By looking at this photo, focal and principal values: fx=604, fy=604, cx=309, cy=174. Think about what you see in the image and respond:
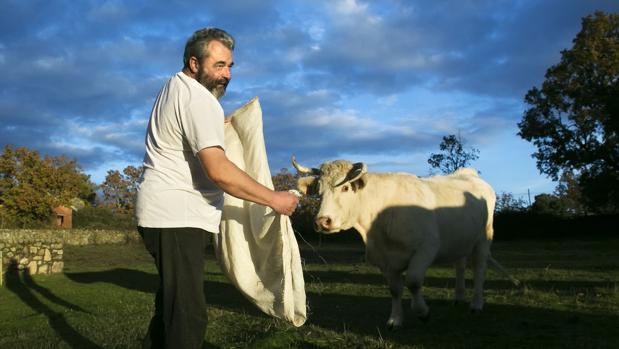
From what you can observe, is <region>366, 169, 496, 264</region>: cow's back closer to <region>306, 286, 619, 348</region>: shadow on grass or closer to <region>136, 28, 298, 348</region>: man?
<region>306, 286, 619, 348</region>: shadow on grass

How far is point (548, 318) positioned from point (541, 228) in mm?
30339

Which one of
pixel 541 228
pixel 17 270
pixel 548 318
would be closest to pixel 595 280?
pixel 548 318

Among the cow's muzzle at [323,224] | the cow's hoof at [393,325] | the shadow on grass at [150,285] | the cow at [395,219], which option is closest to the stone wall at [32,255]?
the shadow on grass at [150,285]

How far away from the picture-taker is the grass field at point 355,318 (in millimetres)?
5941

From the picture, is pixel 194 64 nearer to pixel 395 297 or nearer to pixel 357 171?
pixel 357 171

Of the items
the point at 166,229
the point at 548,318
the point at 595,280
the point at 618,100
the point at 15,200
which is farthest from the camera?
the point at 15,200

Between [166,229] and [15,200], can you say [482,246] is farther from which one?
[15,200]

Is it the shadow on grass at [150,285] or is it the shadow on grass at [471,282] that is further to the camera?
the shadow on grass at [471,282]

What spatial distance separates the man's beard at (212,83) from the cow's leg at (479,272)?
224 inches

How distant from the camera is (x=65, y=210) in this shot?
55.4 m

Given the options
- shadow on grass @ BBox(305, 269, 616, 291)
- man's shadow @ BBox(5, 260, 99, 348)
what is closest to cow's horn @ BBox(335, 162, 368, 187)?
shadow on grass @ BBox(305, 269, 616, 291)

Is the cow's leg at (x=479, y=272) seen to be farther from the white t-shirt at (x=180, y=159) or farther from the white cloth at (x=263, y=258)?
the white t-shirt at (x=180, y=159)

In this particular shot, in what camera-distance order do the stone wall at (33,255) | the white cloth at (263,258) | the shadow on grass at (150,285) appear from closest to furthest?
1. the white cloth at (263,258)
2. the shadow on grass at (150,285)
3. the stone wall at (33,255)

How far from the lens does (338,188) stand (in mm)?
7184
